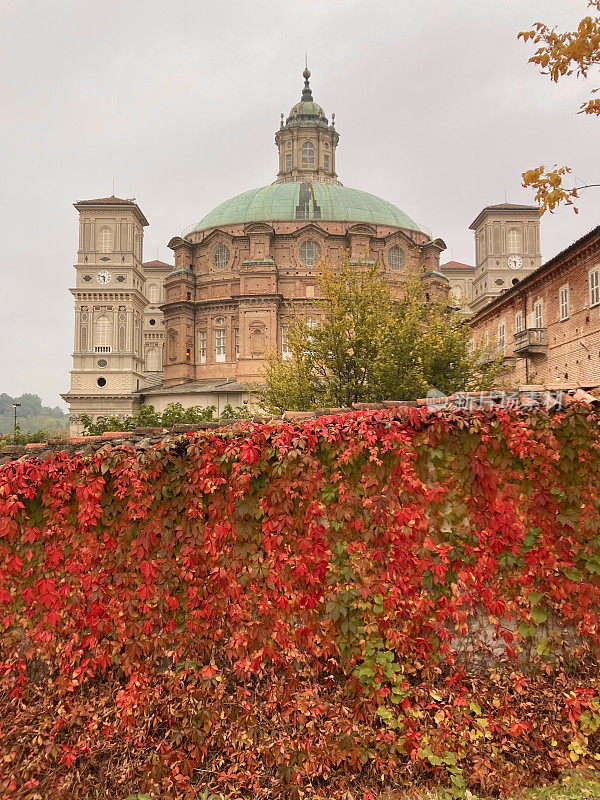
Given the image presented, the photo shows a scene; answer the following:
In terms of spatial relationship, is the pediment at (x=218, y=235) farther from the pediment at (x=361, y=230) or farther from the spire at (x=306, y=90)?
the spire at (x=306, y=90)

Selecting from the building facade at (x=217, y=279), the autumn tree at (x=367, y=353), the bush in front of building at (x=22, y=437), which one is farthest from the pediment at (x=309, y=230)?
the autumn tree at (x=367, y=353)

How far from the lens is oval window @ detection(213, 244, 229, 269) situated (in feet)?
204

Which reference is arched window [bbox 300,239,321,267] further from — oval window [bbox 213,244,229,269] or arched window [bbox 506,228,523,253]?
arched window [bbox 506,228,523,253]

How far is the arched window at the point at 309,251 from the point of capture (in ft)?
197

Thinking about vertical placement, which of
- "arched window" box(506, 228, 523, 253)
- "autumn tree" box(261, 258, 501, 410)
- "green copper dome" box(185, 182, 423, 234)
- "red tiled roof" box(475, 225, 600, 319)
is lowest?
"autumn tree" box(261, 258, 501, 410)

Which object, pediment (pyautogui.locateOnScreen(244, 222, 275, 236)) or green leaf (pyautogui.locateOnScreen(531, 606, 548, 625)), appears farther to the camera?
pediment (pyautogui.locateOnScreen(244, 222, 275, 236))

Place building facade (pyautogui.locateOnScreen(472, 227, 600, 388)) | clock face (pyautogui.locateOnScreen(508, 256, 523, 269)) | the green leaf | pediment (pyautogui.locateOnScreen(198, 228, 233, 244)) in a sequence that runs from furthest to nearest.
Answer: clock face (pyautogui.locateOnScreen(508, 256, 523, 269))
pediment (pyautogui.locateOnScreen(198, 228, 233, 244))
building facade (pyautogui.locateOnScreen(472, 227, 600, 388))
the green leaf

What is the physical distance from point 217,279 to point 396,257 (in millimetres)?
18843

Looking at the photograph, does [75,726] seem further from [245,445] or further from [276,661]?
[245,445]

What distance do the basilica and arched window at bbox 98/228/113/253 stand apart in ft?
0.35

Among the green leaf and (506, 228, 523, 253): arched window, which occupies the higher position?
(506, 228, 523, 253): arched window

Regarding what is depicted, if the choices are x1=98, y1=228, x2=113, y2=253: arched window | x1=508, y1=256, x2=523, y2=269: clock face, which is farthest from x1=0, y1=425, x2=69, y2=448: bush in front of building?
x1=508, y1=256, x2=523, y2=269: clock face

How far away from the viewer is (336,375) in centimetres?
2003

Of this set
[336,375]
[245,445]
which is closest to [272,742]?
[245,445]
